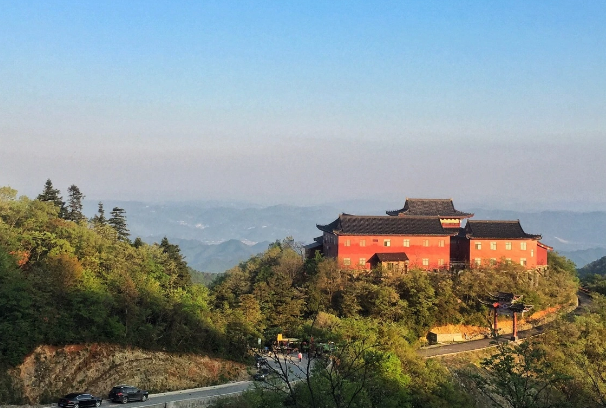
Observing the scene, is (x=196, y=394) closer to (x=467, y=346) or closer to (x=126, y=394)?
(x=126, y=394)

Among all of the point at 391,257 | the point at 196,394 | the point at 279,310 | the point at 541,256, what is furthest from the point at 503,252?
the point at 196,394

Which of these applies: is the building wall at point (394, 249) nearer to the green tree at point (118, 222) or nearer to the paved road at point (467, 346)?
the paved road at point (467, 346)

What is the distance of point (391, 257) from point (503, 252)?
6766mm

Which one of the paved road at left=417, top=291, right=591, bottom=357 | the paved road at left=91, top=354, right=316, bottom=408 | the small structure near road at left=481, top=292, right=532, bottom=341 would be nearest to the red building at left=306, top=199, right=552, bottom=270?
the small structure near road at left=481, top=292, right=532, bottom=341

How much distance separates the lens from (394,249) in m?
30.0

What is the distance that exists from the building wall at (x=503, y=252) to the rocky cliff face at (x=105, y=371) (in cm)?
1513

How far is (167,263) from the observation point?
27.9 meters

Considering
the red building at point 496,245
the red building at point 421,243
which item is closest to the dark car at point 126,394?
the red building at point 421,243

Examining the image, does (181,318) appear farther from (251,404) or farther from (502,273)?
(502,273)

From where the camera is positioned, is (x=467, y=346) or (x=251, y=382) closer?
(x=251, y=382)

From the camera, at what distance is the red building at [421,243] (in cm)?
2972

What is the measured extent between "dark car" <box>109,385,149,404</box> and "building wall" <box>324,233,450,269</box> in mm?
14041

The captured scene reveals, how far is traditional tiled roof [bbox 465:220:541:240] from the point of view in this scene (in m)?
30.4

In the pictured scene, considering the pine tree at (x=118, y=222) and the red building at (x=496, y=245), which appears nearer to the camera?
the red building at (x=496, y=245)
